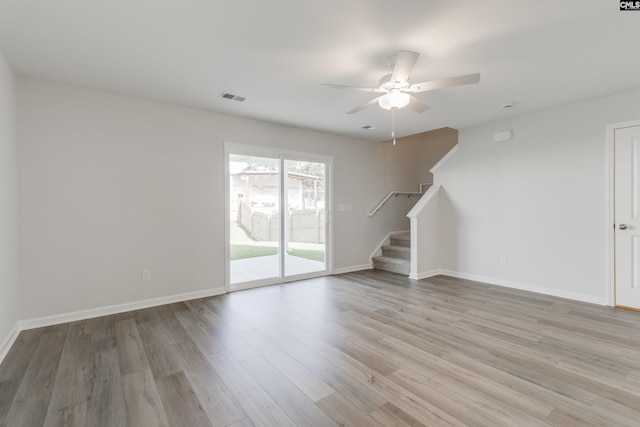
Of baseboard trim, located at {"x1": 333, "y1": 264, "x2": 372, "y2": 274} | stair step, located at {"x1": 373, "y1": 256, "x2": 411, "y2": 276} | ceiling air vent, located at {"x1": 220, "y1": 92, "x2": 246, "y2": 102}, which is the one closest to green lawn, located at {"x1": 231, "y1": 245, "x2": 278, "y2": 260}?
baseboard trim, located at {"x1": 333, "y1": 264, "x2": 372, "y2": 274}

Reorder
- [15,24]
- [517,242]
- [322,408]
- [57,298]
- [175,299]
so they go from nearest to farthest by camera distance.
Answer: [322,408] < [15,24] < [57,298] < [175,299] < [517,242]

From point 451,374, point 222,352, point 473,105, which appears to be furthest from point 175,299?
point 473,105

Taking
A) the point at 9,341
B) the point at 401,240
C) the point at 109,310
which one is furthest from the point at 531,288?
the point at 9,341

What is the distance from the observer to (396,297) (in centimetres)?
386

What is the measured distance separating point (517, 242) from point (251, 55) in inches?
170

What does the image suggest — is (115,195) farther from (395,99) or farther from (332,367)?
(395,99)

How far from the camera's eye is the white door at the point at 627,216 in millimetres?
3309

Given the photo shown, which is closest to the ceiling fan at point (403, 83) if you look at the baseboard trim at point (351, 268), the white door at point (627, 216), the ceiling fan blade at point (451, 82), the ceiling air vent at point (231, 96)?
the ceiling fan blade at point (451, 82)

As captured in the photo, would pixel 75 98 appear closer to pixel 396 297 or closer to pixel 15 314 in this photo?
pixel 15 314

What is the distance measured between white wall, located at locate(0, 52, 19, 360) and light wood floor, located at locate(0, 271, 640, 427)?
33 cm

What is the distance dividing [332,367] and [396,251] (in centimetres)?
372

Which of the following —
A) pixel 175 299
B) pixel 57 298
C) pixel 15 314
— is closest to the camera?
pixel 15 314

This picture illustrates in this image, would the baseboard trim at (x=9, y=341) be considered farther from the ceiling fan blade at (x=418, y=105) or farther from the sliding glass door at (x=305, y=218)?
the ceiling fan blade at (x=418, y=105)

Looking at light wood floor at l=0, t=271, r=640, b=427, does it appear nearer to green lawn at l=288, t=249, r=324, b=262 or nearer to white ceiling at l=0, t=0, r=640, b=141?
green lawn at l=288, t=249, r=324, b=262
